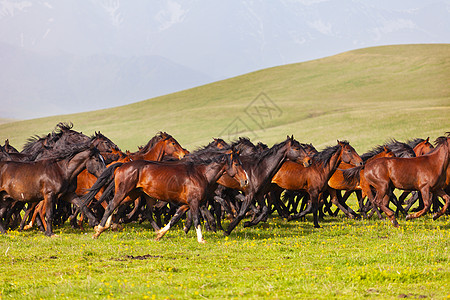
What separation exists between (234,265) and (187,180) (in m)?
3.01

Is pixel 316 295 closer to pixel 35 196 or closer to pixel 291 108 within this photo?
pixel 35 196

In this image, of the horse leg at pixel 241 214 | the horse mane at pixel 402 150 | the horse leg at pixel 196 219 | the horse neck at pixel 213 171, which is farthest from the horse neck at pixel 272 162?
the horse mane at pixel 402 150

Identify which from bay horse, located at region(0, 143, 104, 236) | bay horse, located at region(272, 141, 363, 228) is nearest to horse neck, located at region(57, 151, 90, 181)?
bay horse, located at region(0, 143, 104, 236)

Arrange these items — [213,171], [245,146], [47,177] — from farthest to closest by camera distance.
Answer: [245,146] < [47,177] < [213,171]

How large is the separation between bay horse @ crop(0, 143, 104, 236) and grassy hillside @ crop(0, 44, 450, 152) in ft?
92.6

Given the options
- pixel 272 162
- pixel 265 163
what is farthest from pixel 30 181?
pixel 272 162

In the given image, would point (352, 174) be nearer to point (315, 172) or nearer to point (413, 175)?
point (315, 172)

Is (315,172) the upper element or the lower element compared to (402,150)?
lower

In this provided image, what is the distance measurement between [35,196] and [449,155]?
9.70 metres

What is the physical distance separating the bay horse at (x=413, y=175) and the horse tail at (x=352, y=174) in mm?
629

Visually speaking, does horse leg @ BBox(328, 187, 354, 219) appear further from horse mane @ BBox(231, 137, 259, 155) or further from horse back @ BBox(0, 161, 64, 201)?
horse back @ BBox(0, 161, 64, 201)

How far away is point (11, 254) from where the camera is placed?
9.36m

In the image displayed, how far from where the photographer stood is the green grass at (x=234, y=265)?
6.91 metres

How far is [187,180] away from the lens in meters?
11.3
